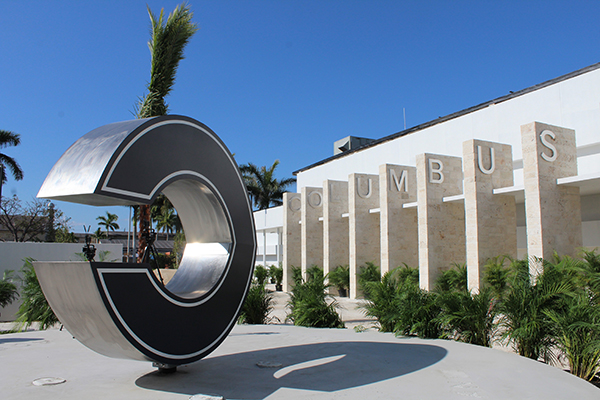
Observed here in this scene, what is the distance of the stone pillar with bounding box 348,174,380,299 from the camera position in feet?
71.6

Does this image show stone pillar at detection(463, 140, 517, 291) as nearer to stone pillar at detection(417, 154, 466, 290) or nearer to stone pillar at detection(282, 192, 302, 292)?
stone pillar at detection(417, 154, 466, 290)

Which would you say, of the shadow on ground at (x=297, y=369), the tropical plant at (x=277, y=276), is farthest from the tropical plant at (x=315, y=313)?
the tropical plant at (x=277, y=276)

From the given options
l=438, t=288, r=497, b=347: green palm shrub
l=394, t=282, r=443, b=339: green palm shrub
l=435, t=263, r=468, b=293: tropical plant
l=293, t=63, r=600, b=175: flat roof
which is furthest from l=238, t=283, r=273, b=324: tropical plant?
l=293, t=63, r=600, b=175: flat roof

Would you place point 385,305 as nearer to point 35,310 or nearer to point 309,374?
point 309,374

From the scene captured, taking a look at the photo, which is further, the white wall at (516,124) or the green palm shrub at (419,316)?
the white wall at (516,124)

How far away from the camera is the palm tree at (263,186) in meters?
44.7

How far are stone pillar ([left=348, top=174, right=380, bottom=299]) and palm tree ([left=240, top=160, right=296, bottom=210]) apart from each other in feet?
76.3

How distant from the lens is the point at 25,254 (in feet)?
58.0

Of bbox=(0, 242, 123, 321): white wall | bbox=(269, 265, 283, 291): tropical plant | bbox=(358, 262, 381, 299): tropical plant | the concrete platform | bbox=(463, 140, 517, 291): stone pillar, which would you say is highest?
bbox=(463, 140, 517, 291): stone pillar

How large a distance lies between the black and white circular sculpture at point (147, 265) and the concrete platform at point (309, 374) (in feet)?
1.69

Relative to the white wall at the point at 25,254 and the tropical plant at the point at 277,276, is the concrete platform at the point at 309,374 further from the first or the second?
the tropical plant at the point at 277,276

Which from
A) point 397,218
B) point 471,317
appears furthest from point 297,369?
point 397,218

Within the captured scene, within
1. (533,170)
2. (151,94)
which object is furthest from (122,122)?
(533,170)

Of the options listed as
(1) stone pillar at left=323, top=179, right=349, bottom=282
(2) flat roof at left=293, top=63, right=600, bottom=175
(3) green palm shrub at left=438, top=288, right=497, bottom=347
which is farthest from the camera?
(1) stone pillar at left=323, top=179, right=349, bottom=282
